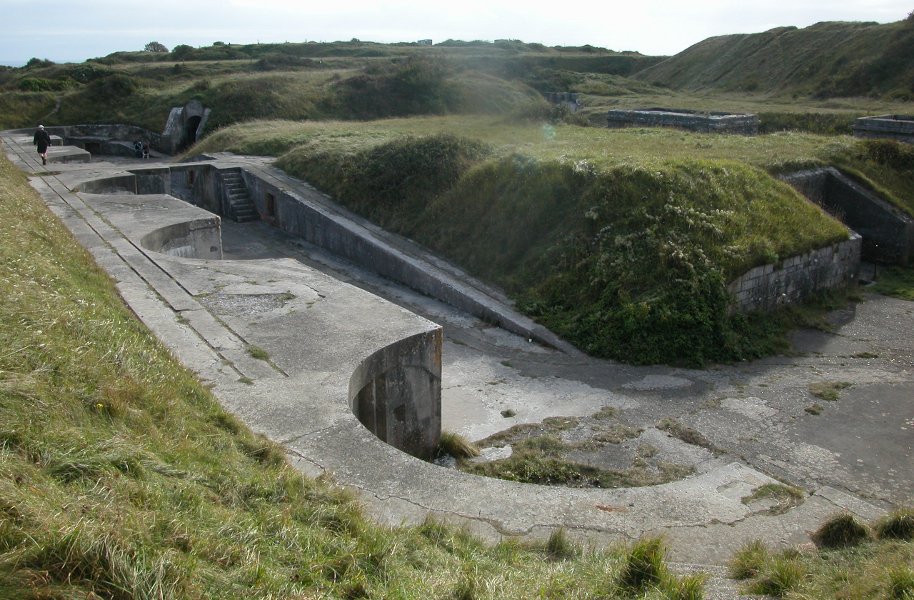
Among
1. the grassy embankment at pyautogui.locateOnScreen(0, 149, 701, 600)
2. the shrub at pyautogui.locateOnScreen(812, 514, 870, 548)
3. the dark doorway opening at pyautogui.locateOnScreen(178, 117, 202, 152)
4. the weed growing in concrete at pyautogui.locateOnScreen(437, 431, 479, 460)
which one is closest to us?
the grassy embankment at pyautogui.locateOnScreen(0, 149, 701, 600)

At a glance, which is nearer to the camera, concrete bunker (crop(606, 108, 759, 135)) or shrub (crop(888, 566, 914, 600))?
shrub (crop(888, 566, 914, 600))

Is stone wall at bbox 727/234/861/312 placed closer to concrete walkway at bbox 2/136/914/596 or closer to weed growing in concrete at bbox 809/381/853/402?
concrete walkway at bbox 2/136/914/596

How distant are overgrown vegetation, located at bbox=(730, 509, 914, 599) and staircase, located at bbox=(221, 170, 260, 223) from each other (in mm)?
17391

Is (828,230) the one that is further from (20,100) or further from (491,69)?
(20,100)

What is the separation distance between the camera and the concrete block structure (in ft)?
67.4

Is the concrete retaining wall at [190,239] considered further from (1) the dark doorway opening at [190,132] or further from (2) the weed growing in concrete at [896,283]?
(1) the dark doorway opening at [190,132]

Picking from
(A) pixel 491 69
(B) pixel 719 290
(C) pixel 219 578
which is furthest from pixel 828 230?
(A) pixel 491 69

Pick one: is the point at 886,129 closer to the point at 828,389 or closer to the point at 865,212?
the point at 865,212

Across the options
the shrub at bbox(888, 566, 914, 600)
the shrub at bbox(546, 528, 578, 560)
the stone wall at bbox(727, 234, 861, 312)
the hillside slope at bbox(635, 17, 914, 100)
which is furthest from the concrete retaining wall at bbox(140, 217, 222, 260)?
the hillside slope at bbox(635, 17, 914, 100)

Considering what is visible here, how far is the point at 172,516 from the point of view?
364cm

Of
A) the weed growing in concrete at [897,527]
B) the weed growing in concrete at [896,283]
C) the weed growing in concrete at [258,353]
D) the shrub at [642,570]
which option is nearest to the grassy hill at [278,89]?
the weed growing in concrete at [896,283]

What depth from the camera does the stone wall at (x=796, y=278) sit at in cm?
1191

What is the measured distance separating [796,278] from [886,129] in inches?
444

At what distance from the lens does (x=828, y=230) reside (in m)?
13.8
